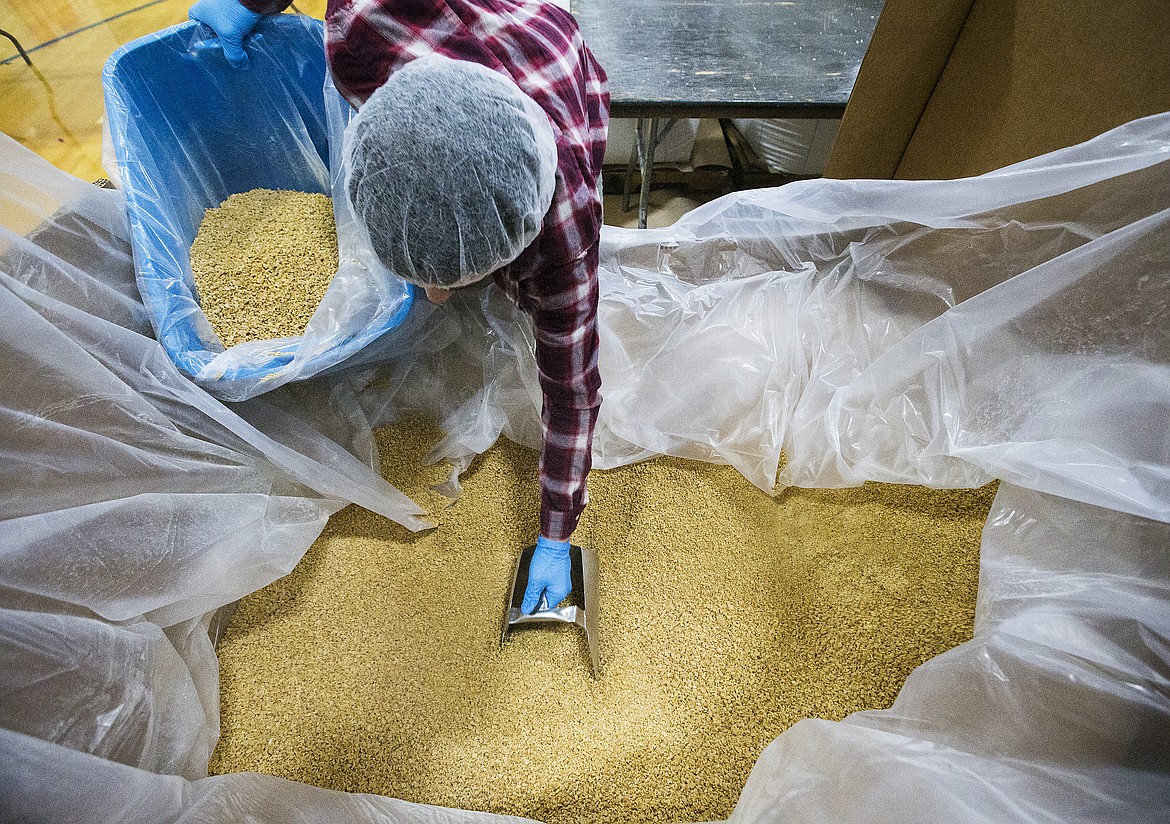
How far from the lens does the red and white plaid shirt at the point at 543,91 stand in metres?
0.60

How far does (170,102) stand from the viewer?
100cm

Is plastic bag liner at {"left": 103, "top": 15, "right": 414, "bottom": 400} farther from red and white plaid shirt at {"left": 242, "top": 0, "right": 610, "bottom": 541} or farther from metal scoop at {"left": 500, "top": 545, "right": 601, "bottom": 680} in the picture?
metal scoop at {"left": 500, "top": 545, "right": 601, "bottom": 680}

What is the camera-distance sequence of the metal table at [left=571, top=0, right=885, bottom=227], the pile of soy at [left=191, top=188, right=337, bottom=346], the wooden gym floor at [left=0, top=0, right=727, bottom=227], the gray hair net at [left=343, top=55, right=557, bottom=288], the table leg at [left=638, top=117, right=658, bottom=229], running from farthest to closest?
the wooden gym floor at [left=0, top=0, right=727, bottom=227] < the table leg at [left=638, top=117, right=658, bottom=229] < the metal table at [left=571, top=0, right=885, bottom=227] < the pile of soy at [left=191, top=188, right=337, bottom=346] < the gray hair net at [left=343, top=55, right=557, bottom=288]

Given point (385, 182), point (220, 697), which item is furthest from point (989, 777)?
point (220, 697)

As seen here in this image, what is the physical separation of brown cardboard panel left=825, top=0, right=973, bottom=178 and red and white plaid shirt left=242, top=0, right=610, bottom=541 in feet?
1.48

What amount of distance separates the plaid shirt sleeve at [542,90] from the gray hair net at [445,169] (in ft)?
0.34

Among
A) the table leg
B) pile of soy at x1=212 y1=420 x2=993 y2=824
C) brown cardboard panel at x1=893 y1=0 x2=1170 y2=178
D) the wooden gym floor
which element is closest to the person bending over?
pile of soy at x1=212 y1=420 x2=993 y2=824

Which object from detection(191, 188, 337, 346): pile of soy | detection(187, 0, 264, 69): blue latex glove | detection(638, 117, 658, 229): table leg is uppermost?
detection(187, 0, 264, 69): blue latex glove

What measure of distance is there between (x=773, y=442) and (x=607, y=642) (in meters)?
0.39

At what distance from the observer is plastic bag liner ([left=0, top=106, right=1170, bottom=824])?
Result: 56 centimetres

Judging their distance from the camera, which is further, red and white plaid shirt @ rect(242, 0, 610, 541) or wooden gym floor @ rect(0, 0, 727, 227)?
wooden gym floor @ rect(0, 0, 727, 227)

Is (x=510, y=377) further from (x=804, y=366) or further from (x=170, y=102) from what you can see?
(x=170, y=102)

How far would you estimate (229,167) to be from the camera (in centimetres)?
111

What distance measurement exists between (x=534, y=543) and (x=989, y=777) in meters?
0.61
